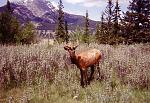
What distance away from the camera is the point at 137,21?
1403 inches

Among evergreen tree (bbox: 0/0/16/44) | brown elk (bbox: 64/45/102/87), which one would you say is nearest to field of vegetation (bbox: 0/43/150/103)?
brown elk (bbox: 64/45/102/87)

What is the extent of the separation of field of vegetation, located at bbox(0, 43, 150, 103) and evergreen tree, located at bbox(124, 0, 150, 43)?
2380 centimetres

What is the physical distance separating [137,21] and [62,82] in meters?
28.0

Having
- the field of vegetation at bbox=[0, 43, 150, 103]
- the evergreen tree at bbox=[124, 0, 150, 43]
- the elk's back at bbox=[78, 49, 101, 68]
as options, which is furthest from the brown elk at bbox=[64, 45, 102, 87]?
the evergreen tree at bbox=[124, 0, 150, 43]

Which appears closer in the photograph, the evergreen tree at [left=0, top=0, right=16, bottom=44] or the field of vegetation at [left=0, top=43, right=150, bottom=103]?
the field of vegetation at [left=0, top=43, right=150, bottom=103]

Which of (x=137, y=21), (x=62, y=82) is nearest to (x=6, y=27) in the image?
(x=137, y=21)

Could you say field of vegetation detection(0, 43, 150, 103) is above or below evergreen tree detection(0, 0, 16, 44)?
below

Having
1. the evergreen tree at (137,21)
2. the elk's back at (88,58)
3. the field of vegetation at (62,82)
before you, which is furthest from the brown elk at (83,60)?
the evergreen tree at (137,21)

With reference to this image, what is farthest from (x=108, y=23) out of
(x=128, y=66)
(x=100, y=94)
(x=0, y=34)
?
(x=100, y=94)

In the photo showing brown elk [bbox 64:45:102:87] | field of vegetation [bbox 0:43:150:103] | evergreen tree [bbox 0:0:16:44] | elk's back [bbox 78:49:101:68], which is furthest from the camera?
evergreen tree [bbox 0:0:16:44]

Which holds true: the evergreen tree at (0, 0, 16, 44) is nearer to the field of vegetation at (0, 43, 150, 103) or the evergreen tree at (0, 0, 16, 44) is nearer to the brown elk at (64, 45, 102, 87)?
the field of vegetation at (0, 43, 150, 103)

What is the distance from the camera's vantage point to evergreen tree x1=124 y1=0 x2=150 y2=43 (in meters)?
34.6

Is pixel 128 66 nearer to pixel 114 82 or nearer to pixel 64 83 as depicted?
pixel 114 82

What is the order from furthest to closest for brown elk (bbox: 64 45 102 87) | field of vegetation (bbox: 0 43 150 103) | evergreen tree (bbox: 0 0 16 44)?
evergreen tree (bbox: 0 0 16 44), brown elk (bbox: 64 45 102 87), field of vegetation (bbox: 0 43 150 103)
